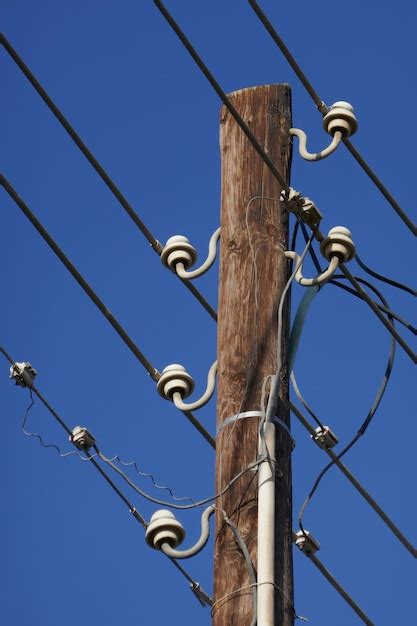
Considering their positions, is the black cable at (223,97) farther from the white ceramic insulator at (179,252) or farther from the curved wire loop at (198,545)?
the curved wire loop at (198,545)

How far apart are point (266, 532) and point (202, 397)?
956mm

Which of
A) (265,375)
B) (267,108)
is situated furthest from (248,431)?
(267,108)

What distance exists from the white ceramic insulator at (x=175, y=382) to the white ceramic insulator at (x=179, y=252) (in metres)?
0.65

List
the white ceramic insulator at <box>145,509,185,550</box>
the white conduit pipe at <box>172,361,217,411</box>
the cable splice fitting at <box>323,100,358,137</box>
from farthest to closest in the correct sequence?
the cable splice fitting at <box>323,100,358,137</box>, the white conduit pipe at <box>172,361,217,411</box>, the white ceramic insulator at <box>145,509,185,550</box>

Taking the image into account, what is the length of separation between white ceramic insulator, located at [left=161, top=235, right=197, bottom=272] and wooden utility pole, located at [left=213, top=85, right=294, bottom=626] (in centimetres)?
32

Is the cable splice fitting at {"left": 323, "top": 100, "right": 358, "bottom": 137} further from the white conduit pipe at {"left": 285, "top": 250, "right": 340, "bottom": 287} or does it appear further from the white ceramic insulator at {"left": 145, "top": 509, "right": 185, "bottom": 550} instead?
the white ceramic insulator at {"left": 145, "top": 509, "right": 185, "bottom": 550}

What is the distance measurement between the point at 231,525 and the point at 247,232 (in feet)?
4.93

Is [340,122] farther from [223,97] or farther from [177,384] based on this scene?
[177,384]

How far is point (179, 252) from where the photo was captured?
6738 millimetres

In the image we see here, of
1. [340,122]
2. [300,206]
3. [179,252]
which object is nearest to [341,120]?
[340,122]

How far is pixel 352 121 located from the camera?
7020mm

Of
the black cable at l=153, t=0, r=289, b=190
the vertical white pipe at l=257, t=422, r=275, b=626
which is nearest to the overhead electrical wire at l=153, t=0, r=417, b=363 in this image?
the black cable at l=153, t=0, r=289, b=190

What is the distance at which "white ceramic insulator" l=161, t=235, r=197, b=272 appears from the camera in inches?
265

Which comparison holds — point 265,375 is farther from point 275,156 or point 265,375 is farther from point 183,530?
point 275,156
